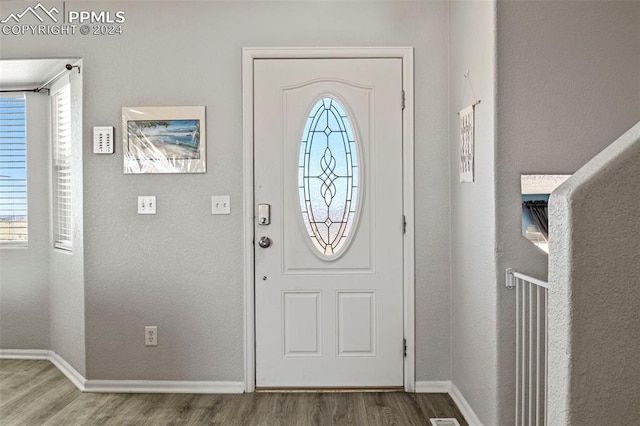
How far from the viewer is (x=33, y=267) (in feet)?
14.9

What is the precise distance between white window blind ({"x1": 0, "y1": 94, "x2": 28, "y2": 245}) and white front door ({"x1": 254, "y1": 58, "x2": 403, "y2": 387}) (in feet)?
6.80

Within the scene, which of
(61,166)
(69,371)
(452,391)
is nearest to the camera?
(452,391)

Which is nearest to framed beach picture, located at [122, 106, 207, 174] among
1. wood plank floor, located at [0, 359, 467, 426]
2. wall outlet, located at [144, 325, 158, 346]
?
wall outlet, located at [144, 325, 158, 346]

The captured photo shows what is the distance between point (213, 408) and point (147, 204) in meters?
1.34

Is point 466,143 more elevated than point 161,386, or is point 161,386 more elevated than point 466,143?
point 466,143

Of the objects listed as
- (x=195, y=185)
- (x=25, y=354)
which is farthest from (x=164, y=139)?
(x=25, y=354)

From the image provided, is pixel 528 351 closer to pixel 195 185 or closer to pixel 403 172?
pixel 403 172

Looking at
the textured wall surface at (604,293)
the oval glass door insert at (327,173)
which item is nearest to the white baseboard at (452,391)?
the oval glass door insert at (327,173)

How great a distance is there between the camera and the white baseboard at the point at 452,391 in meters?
3.30

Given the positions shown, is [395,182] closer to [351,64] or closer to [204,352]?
[351,64]

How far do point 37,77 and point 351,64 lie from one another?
7.64ft

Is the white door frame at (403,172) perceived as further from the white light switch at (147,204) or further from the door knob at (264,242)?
the white light switch at (147,204)

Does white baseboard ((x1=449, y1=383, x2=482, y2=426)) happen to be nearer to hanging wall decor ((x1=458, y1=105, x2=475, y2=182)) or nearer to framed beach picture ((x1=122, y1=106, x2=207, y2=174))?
hanging wall decor ((x1=458, y1=105, x2=475, y2=182))

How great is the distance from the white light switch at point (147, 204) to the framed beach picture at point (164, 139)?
0.17 m
